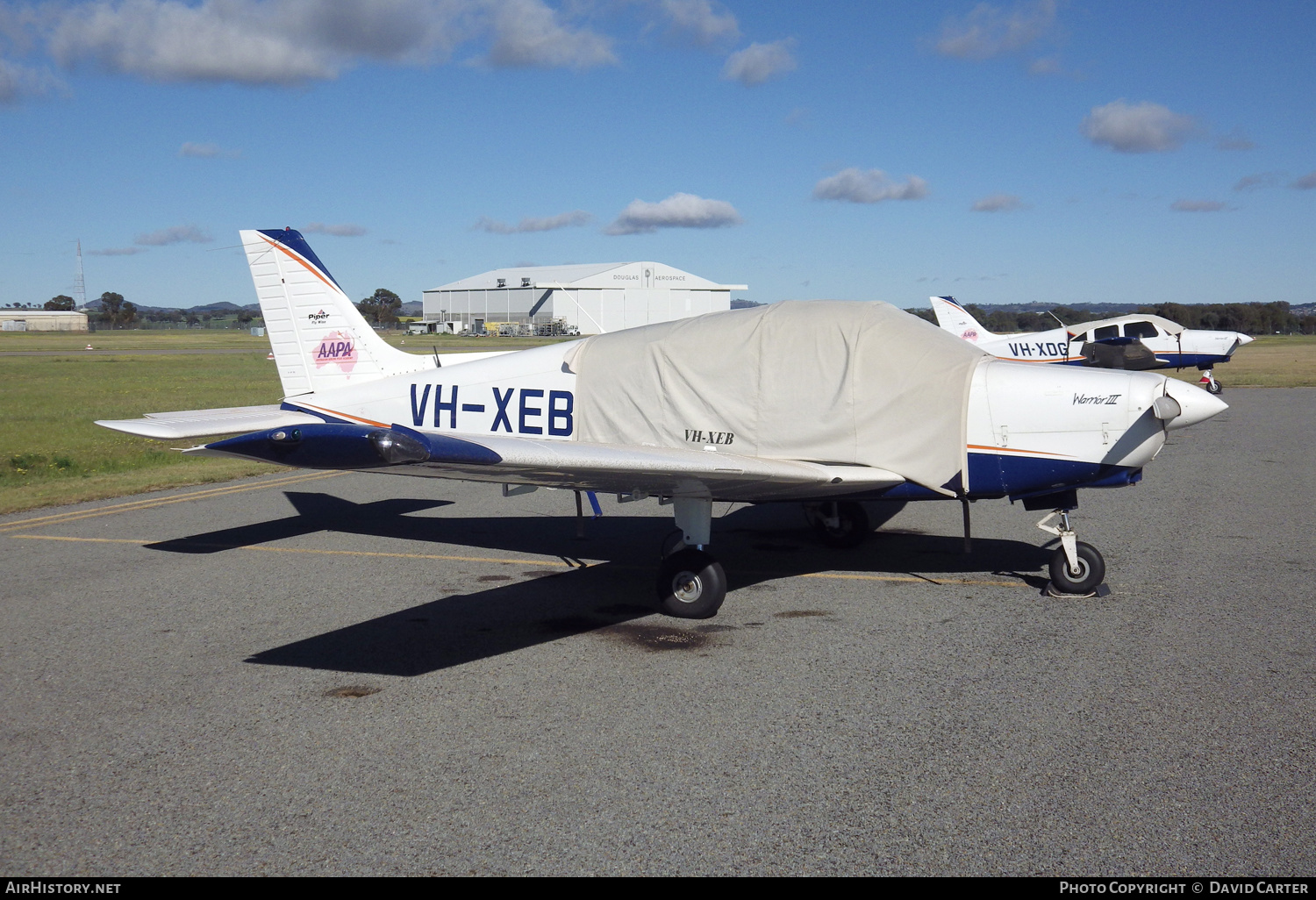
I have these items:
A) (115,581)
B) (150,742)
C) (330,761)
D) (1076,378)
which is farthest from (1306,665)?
(115,581)

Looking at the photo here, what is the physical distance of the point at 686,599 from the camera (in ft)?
23.1

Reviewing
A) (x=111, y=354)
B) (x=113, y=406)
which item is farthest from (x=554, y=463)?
(x=111, y=354)

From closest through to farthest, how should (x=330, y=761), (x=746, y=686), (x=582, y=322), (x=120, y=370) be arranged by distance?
(x=330, y=761) → (x=746, y=686) → (x=582, y=322) → (x=120, y=370)

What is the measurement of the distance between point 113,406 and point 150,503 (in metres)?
16.6

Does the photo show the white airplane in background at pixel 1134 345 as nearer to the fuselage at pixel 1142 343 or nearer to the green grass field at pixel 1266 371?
the fuselage at pixel 1142 343

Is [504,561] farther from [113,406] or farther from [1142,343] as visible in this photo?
[1142,343]

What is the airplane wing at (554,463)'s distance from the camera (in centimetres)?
482

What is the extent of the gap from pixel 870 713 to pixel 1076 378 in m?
3.20

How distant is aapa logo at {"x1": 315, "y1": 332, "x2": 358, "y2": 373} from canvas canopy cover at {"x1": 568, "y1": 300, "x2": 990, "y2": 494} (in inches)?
129

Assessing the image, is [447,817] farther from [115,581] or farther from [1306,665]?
[115,581]

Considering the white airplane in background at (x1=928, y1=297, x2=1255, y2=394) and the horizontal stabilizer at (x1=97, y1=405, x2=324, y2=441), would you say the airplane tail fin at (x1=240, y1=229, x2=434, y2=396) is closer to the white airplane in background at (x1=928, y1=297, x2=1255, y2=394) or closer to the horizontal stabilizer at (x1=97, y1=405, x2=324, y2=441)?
the horizontal stabilizer at (x1=97, y1=405, x2=324, y2=441)

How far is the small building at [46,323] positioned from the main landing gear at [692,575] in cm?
17592

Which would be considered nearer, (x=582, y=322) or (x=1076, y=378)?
(x=1076, y=378)

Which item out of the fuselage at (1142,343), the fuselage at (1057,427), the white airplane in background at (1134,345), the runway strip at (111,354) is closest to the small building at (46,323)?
the runway strip at (111,354)
